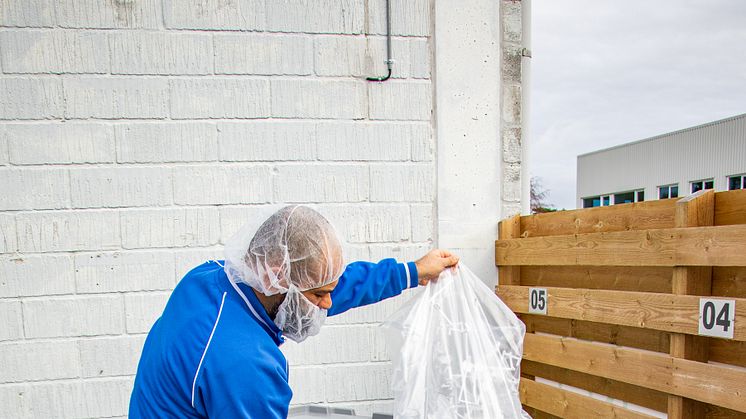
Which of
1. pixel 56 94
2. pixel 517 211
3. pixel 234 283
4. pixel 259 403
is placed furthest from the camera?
pixel 517 211

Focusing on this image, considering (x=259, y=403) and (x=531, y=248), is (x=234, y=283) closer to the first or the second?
(x=259, y=403)

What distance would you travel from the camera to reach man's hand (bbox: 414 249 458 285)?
2.01m

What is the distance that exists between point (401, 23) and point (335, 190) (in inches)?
34.1

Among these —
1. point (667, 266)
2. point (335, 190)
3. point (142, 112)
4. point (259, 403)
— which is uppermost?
point (142, 112)

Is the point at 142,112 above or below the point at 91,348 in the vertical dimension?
above

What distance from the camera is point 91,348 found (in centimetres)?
252

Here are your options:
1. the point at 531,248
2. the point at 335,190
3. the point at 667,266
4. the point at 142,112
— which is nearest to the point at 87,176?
the point at 142,112

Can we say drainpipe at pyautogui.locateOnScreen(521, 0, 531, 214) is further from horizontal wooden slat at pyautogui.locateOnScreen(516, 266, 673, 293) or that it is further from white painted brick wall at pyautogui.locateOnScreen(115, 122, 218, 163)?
white painted brick wall at pyautogui.locateOnScreen(115, 122, 218, 163)

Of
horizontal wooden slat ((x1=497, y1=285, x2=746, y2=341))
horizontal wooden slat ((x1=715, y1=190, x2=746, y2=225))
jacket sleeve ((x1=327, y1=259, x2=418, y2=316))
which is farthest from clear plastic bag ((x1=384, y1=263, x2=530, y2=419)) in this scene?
horizontal wooden slat ((x1=715, y1=190, x2=746, y2=225))

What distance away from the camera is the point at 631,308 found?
2.03m

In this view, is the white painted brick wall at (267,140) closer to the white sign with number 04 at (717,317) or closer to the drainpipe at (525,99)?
the drainpipe at (525,99)

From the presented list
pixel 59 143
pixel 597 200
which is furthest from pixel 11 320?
pixel 597 200

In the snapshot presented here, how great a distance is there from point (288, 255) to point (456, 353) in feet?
3.02

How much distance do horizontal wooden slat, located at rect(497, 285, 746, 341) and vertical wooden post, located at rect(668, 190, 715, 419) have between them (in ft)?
0.15
